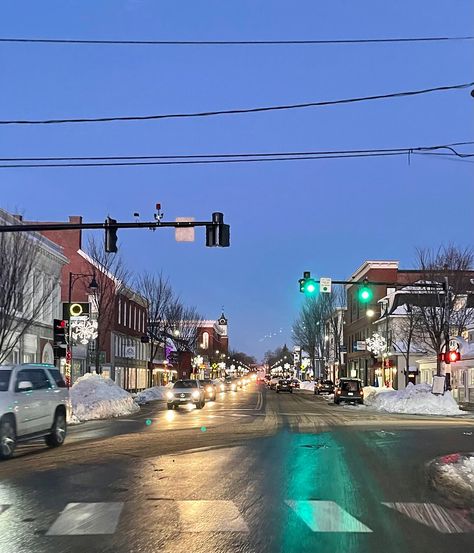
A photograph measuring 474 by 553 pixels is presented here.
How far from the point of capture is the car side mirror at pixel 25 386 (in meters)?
15.6

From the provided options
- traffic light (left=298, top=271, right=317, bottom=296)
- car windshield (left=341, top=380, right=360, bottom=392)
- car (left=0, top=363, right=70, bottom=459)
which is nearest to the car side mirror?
car (left=0, top=363, right=70, bottom=459)

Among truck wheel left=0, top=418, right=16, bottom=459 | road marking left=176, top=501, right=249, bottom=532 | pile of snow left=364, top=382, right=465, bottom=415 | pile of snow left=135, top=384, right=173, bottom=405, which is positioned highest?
truck wheel left=0, top=418, right=16, bottom=459

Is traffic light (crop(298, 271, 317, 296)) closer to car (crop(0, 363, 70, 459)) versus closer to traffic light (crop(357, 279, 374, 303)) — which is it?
traffic light (crop(357, 279, 374, 303))

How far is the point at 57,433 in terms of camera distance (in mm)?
17562

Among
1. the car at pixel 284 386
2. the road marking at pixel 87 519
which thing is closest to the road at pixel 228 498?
the road marking at pixel 87 519

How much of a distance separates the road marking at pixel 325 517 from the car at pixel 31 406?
7693 mm

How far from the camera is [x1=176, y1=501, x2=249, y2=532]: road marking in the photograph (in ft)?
26.6

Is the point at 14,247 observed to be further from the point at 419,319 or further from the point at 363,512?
the point at 419,319

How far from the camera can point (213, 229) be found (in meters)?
18.5

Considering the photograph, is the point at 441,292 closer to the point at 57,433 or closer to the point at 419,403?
the point at 419,403

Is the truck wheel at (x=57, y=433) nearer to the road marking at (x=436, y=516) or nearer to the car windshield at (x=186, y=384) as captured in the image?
the road marking at (x=436, y=516)

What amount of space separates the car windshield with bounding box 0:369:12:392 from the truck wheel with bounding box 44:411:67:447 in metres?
2.31

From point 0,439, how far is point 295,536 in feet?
29.3

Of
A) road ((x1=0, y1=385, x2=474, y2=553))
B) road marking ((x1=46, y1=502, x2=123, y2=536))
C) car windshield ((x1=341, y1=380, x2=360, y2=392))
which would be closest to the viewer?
road ((x1=0, y1=385, x2=474, y2=553))
